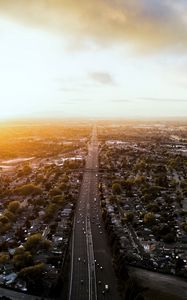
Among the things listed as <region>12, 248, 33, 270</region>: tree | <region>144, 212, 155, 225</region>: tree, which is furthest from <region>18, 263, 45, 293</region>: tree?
<region>144, 212, 155, 225</region>: tree

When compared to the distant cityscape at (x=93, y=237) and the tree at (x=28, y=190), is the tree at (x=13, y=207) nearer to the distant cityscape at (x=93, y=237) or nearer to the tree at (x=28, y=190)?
the distant cityscape at (x=93, y=237)

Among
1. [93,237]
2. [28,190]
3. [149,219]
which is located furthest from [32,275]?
[28,190]

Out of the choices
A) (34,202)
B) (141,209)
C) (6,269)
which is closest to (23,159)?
(34,202)

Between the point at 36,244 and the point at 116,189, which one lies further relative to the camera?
the point at 116,189

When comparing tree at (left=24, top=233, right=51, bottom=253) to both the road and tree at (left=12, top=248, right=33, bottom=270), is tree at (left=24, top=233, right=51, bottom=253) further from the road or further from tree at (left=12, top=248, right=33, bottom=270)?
the road

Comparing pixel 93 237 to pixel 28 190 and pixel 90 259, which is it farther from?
pixel 28 190

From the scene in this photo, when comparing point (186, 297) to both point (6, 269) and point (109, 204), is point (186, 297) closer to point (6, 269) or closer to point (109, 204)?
point (6, 269)

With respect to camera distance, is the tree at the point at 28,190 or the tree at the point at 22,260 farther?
the tree at the point at 28,190

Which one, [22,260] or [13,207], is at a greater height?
[13,207]

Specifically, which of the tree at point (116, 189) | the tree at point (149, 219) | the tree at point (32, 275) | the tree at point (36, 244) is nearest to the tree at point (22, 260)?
the tree at point (32, 275)
